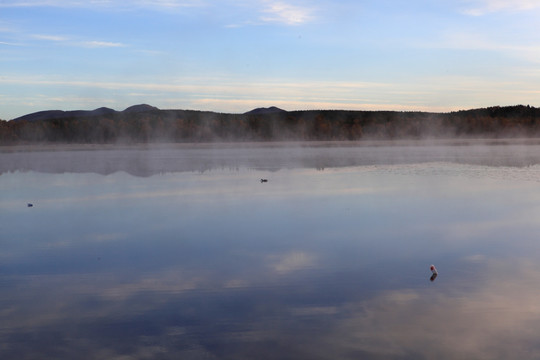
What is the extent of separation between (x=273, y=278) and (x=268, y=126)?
136448 millimetres

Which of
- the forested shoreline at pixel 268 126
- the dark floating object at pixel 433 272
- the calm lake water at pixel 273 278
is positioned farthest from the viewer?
the forested shoreline at pixel 268 126

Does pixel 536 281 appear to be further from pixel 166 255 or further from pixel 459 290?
pixel 166 255

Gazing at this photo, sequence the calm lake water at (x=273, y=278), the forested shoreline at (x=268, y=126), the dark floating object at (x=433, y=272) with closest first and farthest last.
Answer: the calm lake water at (x=273, y=278)
the dark floating object at (x=433, y=272)
the forested shoreline at (x=268, y=126)

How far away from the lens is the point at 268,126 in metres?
146

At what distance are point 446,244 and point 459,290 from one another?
3517 millimetres

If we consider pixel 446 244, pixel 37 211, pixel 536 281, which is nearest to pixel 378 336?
pixel 536 281

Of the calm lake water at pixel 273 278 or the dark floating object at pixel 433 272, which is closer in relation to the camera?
the calm lake water at pixel 273 278

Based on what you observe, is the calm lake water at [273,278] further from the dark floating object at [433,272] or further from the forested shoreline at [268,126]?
the forested shoreline at [268,126]

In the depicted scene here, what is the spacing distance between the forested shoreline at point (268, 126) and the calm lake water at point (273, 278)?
348 ft

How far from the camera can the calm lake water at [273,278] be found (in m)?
7.75

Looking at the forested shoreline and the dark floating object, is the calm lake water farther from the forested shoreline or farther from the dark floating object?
the forested shoreline

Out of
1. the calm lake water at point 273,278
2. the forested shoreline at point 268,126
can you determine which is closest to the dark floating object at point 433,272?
the calm lake water at point 273,278

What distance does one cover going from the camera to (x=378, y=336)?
789 cm

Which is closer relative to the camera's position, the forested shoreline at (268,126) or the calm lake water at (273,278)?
the calm lake water at (273,278)
